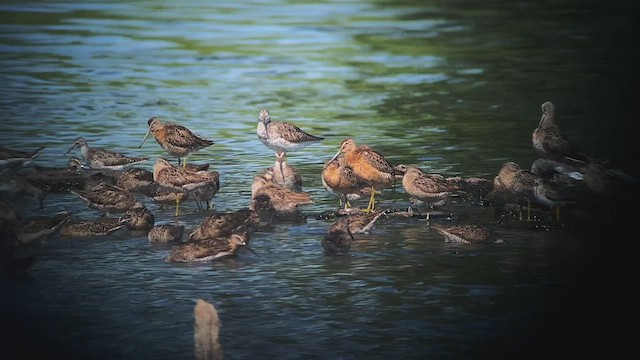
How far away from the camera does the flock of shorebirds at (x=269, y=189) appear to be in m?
11.8

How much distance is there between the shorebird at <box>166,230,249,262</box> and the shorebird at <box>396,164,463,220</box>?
1976 mm

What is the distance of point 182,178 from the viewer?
1302 centimetres

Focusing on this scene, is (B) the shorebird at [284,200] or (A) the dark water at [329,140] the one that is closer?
(A) the dark water at [329,140]

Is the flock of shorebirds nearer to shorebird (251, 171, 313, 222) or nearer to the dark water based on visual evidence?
shorebird (251, 171, 313, 222)

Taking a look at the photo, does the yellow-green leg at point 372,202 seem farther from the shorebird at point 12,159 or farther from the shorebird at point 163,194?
the shorebird at point 12,159

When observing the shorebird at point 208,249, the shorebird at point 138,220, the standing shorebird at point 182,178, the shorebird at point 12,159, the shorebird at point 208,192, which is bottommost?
the shorebird at point 208,249

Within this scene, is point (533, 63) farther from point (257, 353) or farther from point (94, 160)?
point (257, 353)

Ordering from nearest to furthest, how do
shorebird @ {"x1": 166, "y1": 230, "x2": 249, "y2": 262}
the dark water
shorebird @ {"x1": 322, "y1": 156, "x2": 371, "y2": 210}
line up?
the dark water
shorebird @ {"x1": 166, "y1": 230, "x2": 249, "y2": 262}
shorebird @ {"x1": 322, "y1": 156, "x2": 371, "y2": 210}

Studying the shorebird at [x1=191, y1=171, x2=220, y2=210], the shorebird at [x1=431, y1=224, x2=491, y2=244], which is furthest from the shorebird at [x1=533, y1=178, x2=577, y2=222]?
the shorebird at [x1=191, y1=171, x2=220, y2=210]

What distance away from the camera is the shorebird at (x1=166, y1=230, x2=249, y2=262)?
11.3 m

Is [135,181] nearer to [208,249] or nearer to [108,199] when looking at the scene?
[108,199]

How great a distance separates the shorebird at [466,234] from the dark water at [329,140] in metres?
0.20

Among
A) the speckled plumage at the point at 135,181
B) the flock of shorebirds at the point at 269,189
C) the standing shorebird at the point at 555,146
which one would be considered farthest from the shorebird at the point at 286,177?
the standing shorebird at the point at 555,146

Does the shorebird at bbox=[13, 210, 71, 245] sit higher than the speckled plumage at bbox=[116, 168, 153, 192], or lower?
→ lower
